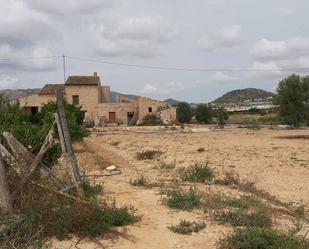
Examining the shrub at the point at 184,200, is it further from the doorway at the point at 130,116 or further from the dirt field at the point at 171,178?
the doorway at the point at 130,116

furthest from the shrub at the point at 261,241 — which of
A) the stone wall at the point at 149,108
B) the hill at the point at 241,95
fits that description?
the hill at the point at 241,95

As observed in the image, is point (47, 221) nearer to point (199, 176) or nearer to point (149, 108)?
point (199, 176)

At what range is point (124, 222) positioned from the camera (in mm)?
7531

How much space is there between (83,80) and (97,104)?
159 inches

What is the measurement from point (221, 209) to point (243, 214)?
0.62 metres

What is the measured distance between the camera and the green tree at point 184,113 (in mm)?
74312

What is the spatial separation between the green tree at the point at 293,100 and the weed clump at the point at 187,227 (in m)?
33.1

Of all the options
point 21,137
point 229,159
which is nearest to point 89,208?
point 21,137

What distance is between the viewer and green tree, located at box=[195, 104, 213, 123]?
237ft

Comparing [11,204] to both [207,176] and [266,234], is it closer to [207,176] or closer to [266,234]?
[266,234]

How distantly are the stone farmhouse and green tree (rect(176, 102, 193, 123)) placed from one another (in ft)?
24.6

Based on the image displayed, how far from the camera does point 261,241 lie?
644 centimetres

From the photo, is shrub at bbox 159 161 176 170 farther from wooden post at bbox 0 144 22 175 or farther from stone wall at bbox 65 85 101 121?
stone wall at bbox 65 85 101 121

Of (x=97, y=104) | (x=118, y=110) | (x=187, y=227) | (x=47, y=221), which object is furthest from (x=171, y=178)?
(x=118, y=110)
